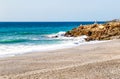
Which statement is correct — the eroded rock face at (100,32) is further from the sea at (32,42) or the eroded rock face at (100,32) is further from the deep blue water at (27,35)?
the deep blue water at (27,35)

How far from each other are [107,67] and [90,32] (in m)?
34.1

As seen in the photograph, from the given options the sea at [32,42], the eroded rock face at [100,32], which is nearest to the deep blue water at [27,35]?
the sea at [32,42]

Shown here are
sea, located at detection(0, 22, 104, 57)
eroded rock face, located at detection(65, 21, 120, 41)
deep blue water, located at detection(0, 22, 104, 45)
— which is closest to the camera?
sea, located at detection(0, 22, 104, 57)

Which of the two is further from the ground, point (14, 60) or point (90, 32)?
point (14, 60)

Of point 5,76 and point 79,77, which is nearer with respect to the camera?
point 79,77

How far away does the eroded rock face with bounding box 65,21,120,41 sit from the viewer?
143ft

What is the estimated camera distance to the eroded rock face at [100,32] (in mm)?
43500

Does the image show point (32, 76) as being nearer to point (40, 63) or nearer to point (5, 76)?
point (5, 76)

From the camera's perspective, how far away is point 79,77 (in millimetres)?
14055

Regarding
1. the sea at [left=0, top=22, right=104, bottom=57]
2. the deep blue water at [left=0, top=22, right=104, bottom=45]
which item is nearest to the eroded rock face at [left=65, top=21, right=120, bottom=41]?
the sea at [left=0, top=22, right=104, bottom=57]

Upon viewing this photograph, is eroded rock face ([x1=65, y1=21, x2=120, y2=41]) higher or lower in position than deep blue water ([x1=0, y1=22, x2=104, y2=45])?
higher

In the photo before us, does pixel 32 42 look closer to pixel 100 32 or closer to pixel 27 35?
pixel 100 32

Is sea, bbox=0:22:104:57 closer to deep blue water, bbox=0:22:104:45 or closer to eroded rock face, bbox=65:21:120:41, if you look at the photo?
deep blue water, bbox=0:22:104:45

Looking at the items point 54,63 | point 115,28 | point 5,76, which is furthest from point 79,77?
point 115,28
